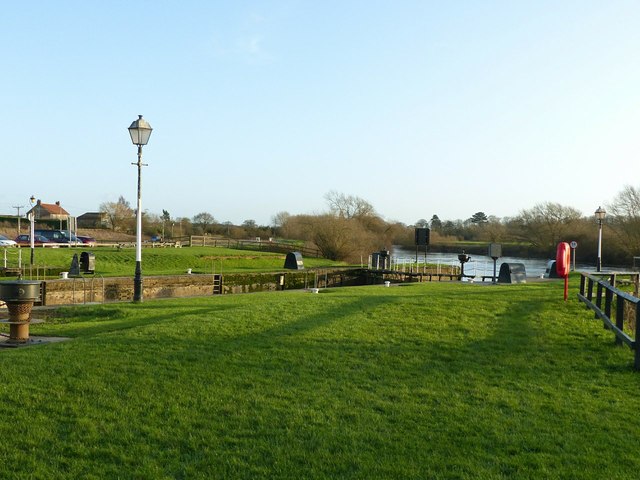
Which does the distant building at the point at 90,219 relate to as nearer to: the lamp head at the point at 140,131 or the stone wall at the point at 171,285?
the stone wall at the point at 171,285

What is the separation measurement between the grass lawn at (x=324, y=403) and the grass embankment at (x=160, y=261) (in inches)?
817

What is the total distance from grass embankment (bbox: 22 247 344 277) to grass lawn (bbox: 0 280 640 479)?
68.1 ft

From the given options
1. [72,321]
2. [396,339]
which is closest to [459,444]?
[396,339]

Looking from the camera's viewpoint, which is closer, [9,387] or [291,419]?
[291,419]

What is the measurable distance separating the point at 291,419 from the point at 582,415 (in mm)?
2800

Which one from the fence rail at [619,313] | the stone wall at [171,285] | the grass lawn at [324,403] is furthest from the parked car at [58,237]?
the fence rail at [619,313]

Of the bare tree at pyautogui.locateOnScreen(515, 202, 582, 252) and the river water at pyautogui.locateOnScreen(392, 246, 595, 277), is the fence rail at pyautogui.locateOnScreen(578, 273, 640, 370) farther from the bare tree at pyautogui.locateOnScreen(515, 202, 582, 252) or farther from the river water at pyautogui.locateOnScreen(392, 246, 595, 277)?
the bare tree at pyautogui.locateOnScreen(515, 202, 582, 252)

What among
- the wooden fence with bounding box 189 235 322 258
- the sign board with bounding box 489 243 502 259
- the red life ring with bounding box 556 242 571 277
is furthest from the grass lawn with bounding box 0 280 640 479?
the wooden fence with bounding box 189 235 322 258

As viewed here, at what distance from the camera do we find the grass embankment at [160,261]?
103 feet

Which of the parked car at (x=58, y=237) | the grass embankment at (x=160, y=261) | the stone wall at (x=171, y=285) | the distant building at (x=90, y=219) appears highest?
the distant building at (x=90, y=219)

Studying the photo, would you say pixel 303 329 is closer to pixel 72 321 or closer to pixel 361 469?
pixel 361 469

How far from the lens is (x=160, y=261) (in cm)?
3762

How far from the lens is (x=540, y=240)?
7225 centimetres

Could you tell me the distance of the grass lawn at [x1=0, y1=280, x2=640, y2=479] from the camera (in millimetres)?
4348
